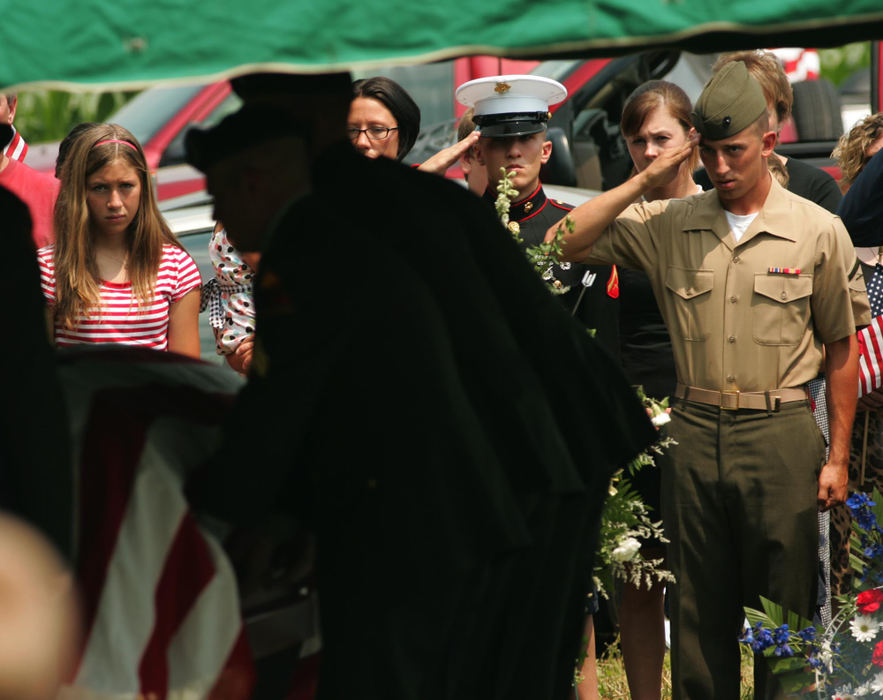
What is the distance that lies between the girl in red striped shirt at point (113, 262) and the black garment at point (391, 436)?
2012mm

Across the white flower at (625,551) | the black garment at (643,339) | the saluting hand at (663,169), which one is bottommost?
the white flower at (625,551)

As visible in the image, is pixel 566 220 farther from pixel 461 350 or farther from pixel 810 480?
pixel 461 350

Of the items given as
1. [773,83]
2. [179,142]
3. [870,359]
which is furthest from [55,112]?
[870,359]

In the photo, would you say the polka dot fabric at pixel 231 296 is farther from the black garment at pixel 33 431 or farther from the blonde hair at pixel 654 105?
the black garment at pixel 33 431

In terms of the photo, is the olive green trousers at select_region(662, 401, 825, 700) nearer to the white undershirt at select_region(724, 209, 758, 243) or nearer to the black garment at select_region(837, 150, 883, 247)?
the white undershirt at select_region(724, 209, 758, 243)

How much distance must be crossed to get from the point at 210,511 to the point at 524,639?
82 centimetres

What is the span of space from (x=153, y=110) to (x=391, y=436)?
196 inches

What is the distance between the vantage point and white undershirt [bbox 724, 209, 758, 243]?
4.30 m

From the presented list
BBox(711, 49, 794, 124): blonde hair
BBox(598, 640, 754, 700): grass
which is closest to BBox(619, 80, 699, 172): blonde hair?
BBox(711, 49, 794, 124): blonde hair

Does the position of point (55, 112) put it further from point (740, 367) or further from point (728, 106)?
point (740, 367)

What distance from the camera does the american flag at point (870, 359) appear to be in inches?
180

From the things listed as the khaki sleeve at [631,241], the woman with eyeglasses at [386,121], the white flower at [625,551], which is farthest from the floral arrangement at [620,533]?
the woman with eyeglasses at [386,121]

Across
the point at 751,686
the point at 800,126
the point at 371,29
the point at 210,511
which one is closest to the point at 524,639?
the point at 210,511

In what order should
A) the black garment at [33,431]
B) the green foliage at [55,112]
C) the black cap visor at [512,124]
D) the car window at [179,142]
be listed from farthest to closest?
the green foliage at [55,112], the car window at [179,142], the black cap visor at [512,124], the black garment at [33,431]
